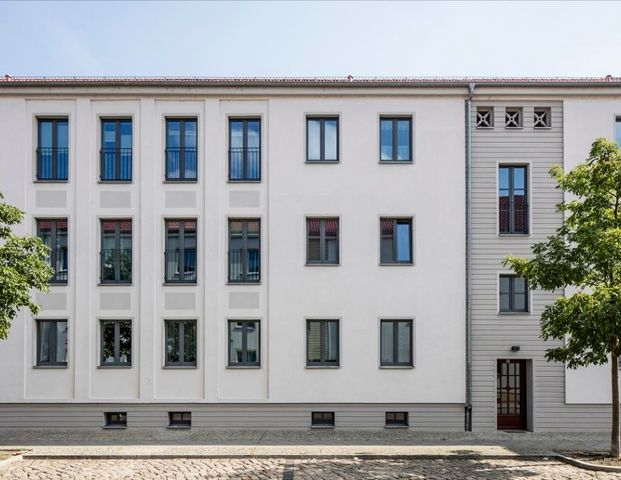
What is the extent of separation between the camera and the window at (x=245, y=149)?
654 inches

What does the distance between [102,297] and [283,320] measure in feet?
17.9

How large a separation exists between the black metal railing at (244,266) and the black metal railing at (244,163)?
89.4 inches

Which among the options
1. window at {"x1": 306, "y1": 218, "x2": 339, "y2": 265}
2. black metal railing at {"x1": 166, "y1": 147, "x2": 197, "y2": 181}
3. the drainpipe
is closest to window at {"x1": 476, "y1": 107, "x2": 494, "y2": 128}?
the drainpipe

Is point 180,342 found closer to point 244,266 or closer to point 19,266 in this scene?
point 244,266

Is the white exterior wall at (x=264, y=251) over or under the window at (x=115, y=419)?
over

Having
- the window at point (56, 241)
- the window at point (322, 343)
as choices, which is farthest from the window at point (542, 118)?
the window at point (56, 241)

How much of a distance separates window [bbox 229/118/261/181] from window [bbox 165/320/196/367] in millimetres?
4658

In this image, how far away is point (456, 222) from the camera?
1639cm

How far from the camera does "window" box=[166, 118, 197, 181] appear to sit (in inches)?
655

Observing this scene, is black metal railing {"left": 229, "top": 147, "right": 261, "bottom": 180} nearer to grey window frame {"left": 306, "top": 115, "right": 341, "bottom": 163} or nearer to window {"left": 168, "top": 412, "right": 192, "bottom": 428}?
grey window frame {"left": 306, "top": 115, "right": 341, "bottom": 163}

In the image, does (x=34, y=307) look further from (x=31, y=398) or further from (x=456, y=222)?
(x=456, y=222)

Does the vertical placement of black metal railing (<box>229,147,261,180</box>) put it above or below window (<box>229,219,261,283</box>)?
above

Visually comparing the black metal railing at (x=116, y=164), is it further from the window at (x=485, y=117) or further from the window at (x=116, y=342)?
the window at (x=485, y=117)

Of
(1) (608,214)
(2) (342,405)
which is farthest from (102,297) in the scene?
(1) (608,214)
